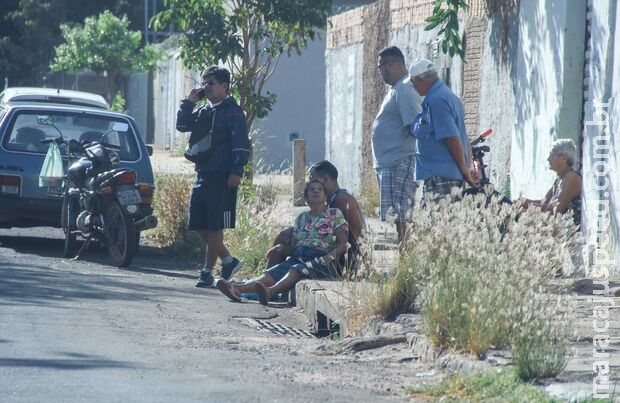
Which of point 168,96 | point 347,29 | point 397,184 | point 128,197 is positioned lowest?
point 128,197

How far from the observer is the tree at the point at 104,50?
132 feet

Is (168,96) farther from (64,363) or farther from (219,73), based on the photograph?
(64,363)

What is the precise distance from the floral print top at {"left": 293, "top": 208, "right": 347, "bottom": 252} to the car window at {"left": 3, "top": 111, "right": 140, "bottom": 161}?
3824 millimetres

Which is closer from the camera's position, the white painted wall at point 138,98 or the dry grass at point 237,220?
the dry grass at point 237,220

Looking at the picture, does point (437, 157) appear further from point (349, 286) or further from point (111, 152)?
point (111, 152)

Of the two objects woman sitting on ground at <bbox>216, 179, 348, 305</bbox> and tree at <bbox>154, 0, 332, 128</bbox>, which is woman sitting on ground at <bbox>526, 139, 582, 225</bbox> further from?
tree at <bbox>154, 0, 332, 128</bbox>

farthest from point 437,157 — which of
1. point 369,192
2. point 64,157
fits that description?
point 369,192

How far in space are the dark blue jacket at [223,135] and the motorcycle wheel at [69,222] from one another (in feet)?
7.29

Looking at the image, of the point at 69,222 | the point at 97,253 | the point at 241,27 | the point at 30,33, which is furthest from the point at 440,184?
the point at 30,33

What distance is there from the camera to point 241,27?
14.8 meters

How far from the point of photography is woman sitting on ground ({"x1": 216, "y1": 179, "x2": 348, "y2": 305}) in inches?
377

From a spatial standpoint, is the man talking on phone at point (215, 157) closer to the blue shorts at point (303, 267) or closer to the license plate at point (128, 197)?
the blue shorts at point (303, 267)

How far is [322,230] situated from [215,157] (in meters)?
1.35

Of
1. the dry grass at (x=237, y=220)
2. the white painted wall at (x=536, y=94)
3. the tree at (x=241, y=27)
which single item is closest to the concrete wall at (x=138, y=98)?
the tree at (x=241, y=27)
